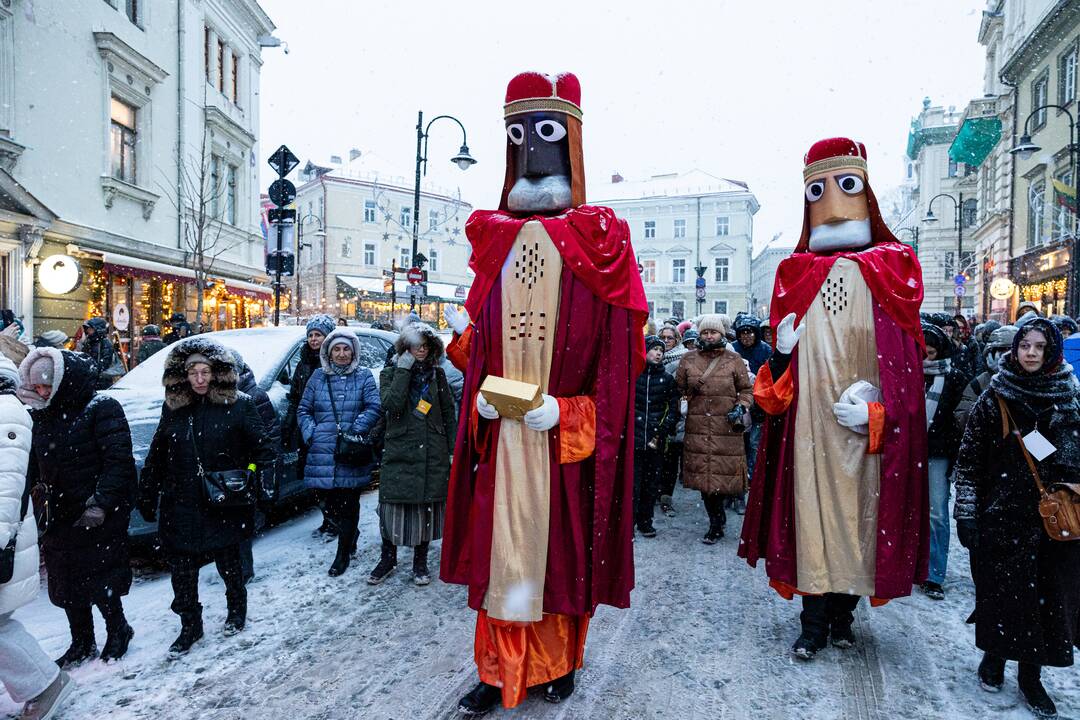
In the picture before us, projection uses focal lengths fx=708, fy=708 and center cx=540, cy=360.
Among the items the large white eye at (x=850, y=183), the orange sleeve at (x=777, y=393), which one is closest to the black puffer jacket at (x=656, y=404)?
the orange sleeve at (x=777, y=393)

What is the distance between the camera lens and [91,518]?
11.6 ft

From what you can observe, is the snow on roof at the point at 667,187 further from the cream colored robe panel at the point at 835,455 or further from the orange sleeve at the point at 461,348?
the orange sleeve at the point at 461,348

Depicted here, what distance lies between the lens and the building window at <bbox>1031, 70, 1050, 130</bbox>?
22.3 metres

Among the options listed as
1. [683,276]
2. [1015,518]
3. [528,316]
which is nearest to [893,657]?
[1015,518]

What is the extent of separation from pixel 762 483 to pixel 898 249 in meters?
1.50

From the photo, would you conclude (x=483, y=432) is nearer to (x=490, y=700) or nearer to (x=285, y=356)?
(x=490, y=700)

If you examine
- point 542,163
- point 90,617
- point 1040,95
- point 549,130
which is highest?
point 1040,95

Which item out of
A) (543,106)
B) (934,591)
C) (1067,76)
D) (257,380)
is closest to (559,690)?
(543,106)

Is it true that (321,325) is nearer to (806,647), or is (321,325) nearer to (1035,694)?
(806,647)

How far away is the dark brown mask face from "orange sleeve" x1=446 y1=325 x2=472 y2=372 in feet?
2.21

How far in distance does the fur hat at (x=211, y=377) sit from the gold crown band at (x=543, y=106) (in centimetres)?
221

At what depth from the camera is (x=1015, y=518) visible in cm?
338

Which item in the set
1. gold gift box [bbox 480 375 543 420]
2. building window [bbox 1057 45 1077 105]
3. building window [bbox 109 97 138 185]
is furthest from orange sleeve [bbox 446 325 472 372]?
building window [bbox 1057 45 1077 105]

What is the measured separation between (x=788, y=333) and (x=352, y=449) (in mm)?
3134
